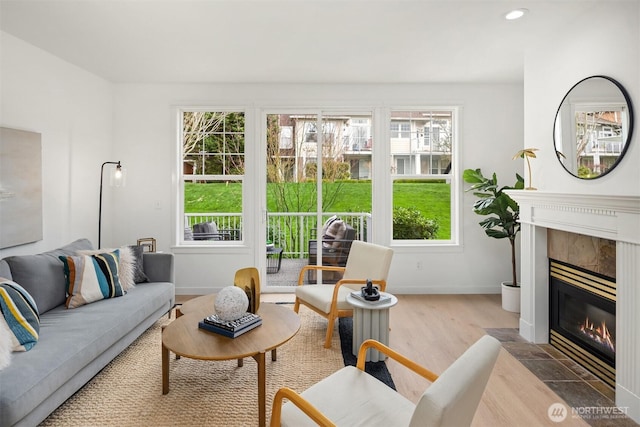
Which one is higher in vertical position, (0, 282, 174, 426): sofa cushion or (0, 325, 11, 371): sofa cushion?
(0, 325, 11, 371): sofa cushion

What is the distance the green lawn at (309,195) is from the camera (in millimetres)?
4504

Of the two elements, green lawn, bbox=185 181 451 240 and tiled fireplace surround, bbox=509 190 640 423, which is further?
green lawn, bbox=185 181 451 240

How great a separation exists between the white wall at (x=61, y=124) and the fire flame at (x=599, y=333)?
4718mm

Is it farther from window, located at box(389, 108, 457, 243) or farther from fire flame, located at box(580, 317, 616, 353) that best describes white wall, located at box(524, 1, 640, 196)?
window, located at box(389, 108, 457, 243)

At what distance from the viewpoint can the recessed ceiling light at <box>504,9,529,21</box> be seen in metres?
2.58

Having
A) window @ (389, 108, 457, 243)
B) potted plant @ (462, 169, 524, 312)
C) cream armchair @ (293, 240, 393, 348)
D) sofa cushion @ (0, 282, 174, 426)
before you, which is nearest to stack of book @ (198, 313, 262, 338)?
sofa cushion @ (0, 282, 174, 426)

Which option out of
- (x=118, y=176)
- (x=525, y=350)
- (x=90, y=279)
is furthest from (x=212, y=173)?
(x=525, y=350)

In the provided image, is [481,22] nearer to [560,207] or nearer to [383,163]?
[560,207]

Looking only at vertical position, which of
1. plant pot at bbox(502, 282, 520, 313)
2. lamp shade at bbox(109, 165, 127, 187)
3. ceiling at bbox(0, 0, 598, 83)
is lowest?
plant pot at bbox(502, 282, 520, 313)

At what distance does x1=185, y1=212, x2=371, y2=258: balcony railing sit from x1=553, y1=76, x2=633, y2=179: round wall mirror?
2.34 meters

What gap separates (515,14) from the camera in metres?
2.63

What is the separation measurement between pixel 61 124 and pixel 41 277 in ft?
5.62

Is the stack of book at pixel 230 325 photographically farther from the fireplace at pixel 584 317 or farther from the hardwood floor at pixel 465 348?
the fireplace at pixel 584 317

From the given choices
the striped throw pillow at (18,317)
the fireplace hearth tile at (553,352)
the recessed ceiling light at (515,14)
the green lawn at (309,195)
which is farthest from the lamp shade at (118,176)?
the fireplace hearth tile at (553,352)
